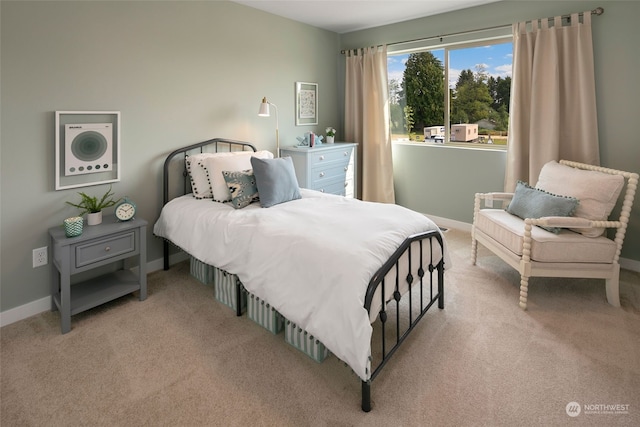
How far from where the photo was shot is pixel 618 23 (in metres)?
3.16

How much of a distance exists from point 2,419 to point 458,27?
4.90 metres

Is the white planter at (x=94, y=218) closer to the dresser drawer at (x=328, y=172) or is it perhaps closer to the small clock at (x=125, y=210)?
the small clock at (x=125, y=210)

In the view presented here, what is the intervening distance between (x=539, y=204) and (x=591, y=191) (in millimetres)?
360

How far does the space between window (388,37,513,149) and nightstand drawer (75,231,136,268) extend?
141 inches

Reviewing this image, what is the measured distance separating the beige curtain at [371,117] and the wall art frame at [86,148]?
305 centimetres

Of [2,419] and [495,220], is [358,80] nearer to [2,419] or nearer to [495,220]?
[495,220]

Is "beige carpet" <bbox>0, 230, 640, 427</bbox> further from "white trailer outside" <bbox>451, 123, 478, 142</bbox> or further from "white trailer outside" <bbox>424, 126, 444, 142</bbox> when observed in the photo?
"white trailer outside" <bbox>424, 126, 444, 142</bbox>

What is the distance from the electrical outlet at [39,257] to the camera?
265cm

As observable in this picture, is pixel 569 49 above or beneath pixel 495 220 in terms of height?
above

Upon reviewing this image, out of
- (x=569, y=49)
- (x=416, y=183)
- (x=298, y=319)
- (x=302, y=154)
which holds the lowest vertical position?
(x=298, y=319)

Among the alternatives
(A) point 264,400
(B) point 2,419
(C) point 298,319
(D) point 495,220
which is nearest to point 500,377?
(C) point 298,319

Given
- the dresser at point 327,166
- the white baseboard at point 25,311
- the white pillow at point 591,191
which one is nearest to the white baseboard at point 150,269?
the white baseboard at point 25,311

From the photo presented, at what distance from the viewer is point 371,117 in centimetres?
494

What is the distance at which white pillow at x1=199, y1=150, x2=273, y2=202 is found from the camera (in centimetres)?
316
